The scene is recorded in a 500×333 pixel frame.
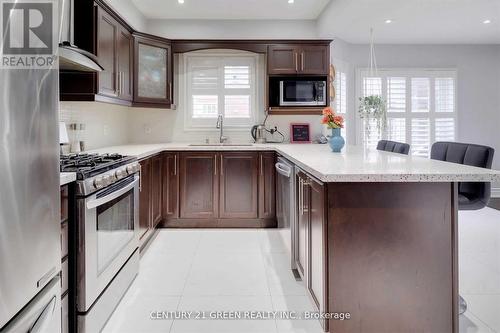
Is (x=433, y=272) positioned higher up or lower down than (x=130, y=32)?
lower down

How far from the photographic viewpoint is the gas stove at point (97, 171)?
1788mm

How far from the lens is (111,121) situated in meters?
4.00

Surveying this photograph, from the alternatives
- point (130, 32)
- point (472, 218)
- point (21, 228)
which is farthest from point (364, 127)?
point (21, 228)

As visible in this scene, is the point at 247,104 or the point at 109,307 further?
the point at 247,104

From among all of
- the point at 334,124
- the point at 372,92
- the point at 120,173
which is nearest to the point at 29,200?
the point at 120,173

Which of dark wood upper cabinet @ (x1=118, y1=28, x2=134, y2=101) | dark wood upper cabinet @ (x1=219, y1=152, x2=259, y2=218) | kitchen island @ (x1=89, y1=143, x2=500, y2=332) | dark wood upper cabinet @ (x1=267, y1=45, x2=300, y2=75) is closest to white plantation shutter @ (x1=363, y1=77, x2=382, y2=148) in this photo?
dark wood upper cabinet @ (x1=267, y1=45, x2=300, y2=75)

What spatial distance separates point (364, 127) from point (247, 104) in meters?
2.18

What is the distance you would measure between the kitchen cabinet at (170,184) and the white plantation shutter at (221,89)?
943mm

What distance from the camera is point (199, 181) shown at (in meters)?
3.96

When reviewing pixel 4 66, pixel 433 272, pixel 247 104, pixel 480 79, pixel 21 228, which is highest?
pixel 480 79

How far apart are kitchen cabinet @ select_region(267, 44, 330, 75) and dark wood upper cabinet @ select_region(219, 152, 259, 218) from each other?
1.21 meters

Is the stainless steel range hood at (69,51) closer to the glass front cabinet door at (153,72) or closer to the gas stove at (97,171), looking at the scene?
the gas stove at (97,171)

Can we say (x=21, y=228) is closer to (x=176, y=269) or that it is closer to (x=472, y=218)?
(x=176, y=269)

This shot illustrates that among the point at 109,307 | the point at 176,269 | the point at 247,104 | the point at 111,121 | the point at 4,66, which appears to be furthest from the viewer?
the point at 247,104
